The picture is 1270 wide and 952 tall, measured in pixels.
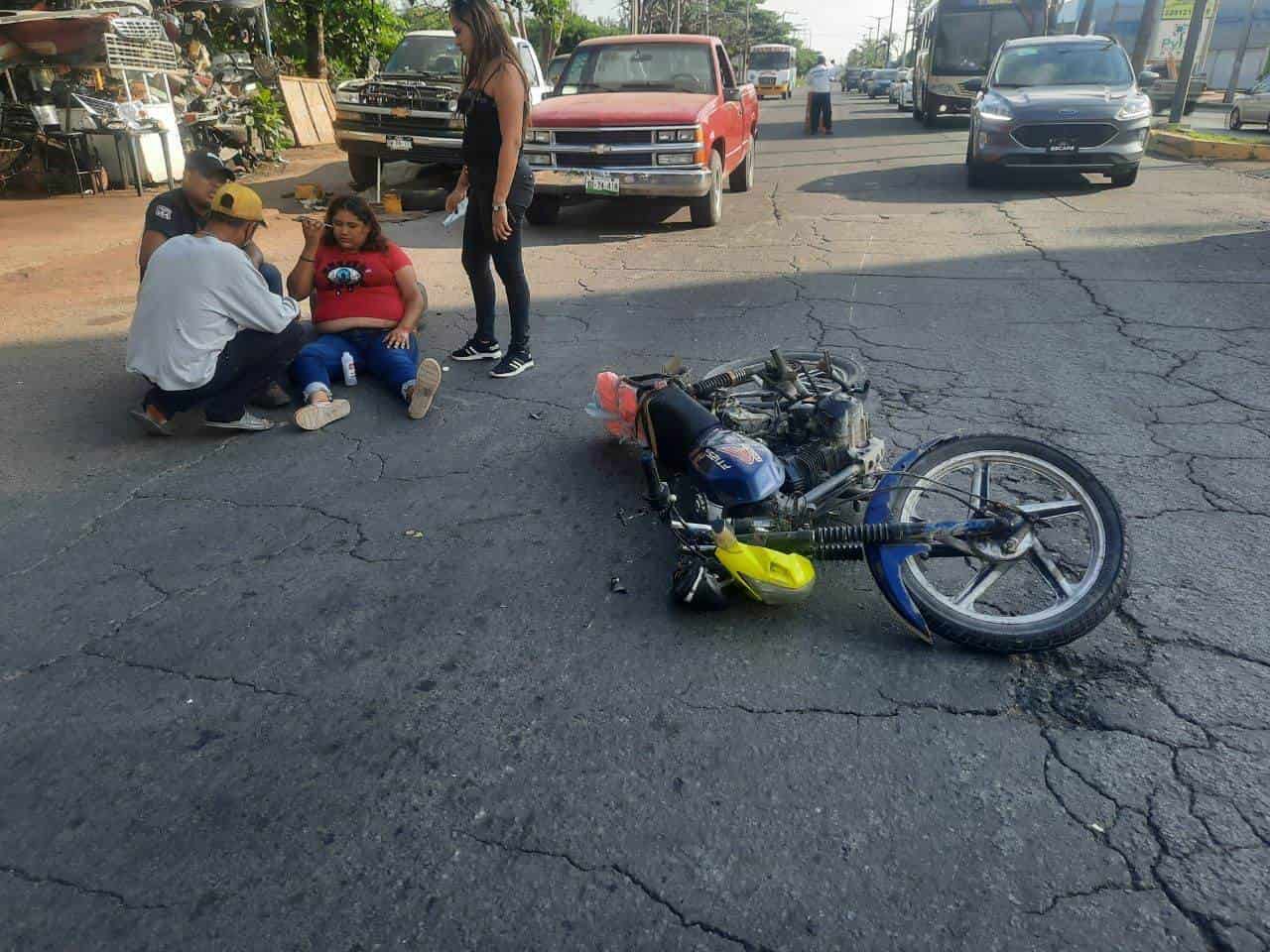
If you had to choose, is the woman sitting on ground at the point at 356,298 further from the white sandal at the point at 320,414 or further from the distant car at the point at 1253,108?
the distant car at the point at 1253,108

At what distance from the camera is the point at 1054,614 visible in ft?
8.75

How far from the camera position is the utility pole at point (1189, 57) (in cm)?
1731

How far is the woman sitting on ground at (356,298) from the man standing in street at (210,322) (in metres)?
0.43

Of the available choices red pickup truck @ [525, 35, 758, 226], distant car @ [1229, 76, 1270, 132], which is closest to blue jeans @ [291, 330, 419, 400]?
red pickup truck @ [525, 35, 758, 226]

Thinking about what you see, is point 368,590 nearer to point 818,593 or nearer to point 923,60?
point 818,593

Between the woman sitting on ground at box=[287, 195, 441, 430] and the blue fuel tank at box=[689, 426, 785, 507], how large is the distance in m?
2.42

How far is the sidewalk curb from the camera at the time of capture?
47.5 feet

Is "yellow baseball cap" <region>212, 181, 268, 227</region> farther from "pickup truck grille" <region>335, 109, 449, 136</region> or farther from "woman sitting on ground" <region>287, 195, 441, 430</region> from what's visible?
"pickup truck grille" <region>335, 109, 449, 136</region>

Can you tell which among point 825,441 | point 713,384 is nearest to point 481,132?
point 713,384

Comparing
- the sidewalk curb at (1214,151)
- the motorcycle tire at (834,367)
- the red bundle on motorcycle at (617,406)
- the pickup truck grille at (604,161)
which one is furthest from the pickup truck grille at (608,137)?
the sidewalk curb at (1214,151)

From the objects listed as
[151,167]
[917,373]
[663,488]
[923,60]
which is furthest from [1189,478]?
[923,60]

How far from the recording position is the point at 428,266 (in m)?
8.41

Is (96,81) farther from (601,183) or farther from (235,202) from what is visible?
(235,202)

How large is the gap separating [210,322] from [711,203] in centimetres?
670
